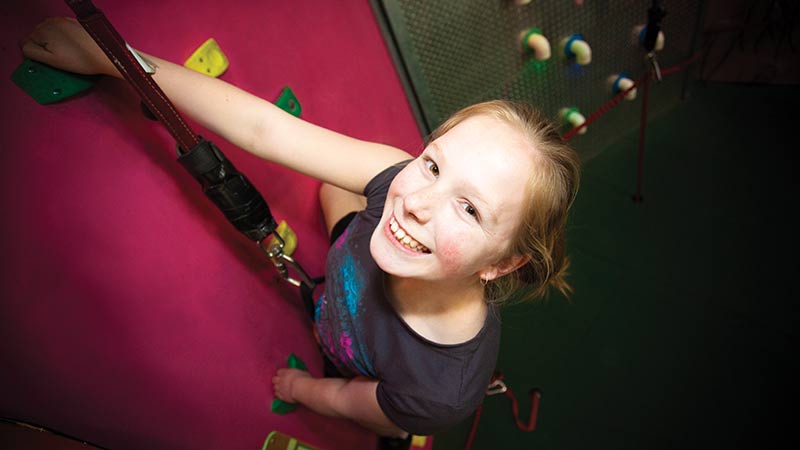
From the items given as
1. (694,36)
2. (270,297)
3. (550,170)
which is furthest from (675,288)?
(270,297)

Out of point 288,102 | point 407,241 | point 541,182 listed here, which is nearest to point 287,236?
point 288,102

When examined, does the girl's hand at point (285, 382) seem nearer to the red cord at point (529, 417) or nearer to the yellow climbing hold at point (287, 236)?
the yellow climbing hold at point (287, 236)

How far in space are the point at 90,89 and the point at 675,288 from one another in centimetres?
239

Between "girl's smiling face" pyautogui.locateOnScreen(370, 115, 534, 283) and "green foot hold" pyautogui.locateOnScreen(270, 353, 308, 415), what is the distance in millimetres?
616

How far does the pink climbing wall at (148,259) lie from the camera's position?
705 mm

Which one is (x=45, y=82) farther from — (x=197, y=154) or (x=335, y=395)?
(x=335, y=395)

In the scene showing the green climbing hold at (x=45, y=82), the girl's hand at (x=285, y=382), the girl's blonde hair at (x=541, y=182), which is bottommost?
the girl's hand at (x=285, y=382)

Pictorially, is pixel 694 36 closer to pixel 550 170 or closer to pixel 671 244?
pixel 671 244

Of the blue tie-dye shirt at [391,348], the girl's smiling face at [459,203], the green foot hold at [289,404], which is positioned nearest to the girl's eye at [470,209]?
the girl's smiling face at [459,203]

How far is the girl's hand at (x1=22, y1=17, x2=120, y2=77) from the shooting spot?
2.35 feet

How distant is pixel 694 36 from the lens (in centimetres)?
239

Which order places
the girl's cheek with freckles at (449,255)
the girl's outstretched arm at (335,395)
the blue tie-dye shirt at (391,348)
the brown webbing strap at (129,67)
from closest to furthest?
the brown webbing strap at (129,67) → the girl's cheek with freckles at (449,255) → the blue tie-dye shirt at (391,348) → the girl's outstretched arm at (335,395)

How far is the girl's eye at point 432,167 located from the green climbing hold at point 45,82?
1.98 feet

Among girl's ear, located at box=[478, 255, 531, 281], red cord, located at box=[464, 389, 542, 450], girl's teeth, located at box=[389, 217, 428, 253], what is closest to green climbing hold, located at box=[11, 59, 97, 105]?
girl's teeth, located at box=[389, 217, 428, 253]
